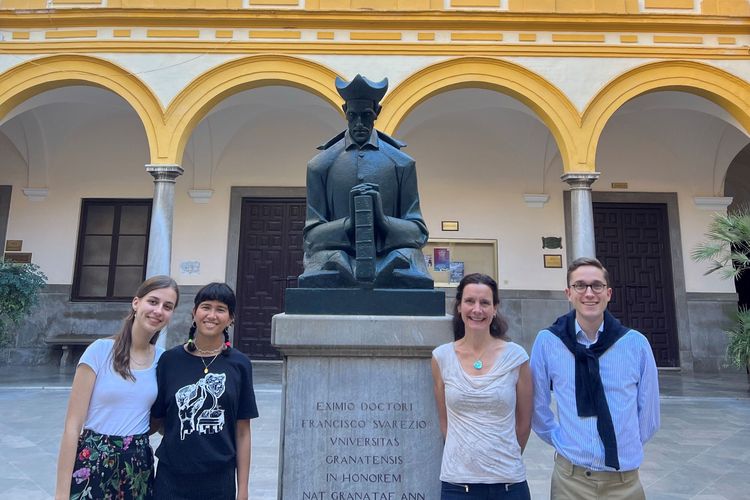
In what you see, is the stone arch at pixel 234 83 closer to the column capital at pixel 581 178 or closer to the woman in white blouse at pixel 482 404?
the column capital at pixel 581 178

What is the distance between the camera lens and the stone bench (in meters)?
9.53

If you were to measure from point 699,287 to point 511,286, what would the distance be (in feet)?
12.6

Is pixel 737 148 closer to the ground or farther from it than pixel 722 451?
Result: farther from it

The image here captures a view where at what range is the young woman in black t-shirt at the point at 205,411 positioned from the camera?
1814mm

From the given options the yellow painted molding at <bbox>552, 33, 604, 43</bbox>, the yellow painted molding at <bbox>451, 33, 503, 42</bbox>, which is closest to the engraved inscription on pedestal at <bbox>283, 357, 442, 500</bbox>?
the yellow painted molding at <bbox>451, 33, 503, 42</bbox>

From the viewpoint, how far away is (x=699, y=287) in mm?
10211

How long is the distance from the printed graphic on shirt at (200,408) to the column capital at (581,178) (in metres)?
7.38

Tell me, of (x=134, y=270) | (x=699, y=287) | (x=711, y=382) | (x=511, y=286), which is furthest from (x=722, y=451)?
(x=134, y=270)

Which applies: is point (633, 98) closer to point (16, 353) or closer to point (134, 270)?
point (134, 270)

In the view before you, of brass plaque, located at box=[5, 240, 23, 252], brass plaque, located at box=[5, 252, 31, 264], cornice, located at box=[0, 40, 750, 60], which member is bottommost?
brass plaque, located at box=[5, 252, 31, 264]

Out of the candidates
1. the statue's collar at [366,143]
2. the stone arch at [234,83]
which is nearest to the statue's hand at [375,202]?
the statue's collar at [366,143]

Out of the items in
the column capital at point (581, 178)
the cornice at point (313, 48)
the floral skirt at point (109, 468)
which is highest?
the cornice at point (313, 48)

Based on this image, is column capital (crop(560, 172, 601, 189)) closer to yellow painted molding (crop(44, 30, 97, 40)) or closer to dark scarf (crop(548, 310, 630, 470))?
dark scarf (crop(548, 310, 630, 470))

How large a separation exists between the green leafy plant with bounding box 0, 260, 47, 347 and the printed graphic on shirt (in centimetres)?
732
